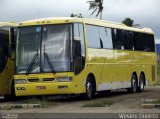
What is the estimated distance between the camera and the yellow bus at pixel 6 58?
23.6 m

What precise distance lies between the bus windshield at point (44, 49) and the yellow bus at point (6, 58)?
959mm

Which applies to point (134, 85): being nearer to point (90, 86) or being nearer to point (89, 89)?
point (90, 86)

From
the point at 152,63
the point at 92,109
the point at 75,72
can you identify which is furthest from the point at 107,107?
the point at 152,63

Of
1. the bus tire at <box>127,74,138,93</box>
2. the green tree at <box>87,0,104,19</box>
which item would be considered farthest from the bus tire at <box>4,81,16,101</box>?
the green tree at <box>87,0,104,19</box>

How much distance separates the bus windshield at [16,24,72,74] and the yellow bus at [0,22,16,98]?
959 mm

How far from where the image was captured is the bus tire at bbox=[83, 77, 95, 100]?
2325 cm

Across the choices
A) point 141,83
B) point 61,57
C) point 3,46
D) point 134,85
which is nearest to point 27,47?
point 3,46

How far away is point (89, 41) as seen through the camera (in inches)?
929

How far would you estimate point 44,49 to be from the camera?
22.3 meters

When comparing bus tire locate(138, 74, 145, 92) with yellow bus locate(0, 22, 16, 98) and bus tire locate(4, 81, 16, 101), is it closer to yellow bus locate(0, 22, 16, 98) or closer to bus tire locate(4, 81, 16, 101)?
bus tire locate(4, 81, 16, 101)

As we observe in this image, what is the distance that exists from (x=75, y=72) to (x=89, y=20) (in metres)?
3.16

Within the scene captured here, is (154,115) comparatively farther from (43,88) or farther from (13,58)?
(13,58)

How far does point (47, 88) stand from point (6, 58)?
2763 millimetres

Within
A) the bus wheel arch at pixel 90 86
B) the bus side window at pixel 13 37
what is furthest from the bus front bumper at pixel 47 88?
the bus side window at pixel 13 37
